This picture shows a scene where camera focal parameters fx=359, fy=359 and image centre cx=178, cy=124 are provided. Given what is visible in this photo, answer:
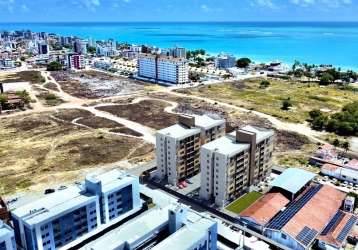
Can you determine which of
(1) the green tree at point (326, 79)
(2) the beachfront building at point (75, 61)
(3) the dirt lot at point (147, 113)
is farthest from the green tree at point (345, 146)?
(2) the beachfront building at point (75, 61)

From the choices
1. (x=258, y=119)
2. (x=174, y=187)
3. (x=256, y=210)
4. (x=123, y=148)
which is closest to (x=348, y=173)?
(x=256, y=210)

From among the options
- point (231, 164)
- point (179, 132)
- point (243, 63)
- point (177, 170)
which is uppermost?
point (179, 132)

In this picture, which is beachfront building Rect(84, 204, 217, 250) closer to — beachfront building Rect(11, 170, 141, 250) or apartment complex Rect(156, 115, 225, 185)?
beachfront building Rect(11, 170, 141, 250)

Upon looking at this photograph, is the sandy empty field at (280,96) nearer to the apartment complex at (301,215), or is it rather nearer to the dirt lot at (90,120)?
the dirt lot at (90,120)

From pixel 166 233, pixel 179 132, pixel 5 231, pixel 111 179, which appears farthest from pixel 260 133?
pixel 5 231

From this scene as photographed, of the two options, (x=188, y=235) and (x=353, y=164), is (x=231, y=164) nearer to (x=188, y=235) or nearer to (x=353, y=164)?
(x=188, y=235)

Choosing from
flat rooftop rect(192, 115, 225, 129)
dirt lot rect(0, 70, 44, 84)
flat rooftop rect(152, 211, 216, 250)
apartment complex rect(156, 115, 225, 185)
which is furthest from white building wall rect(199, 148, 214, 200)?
dirt lot rect(0, 70, 44, 84)
